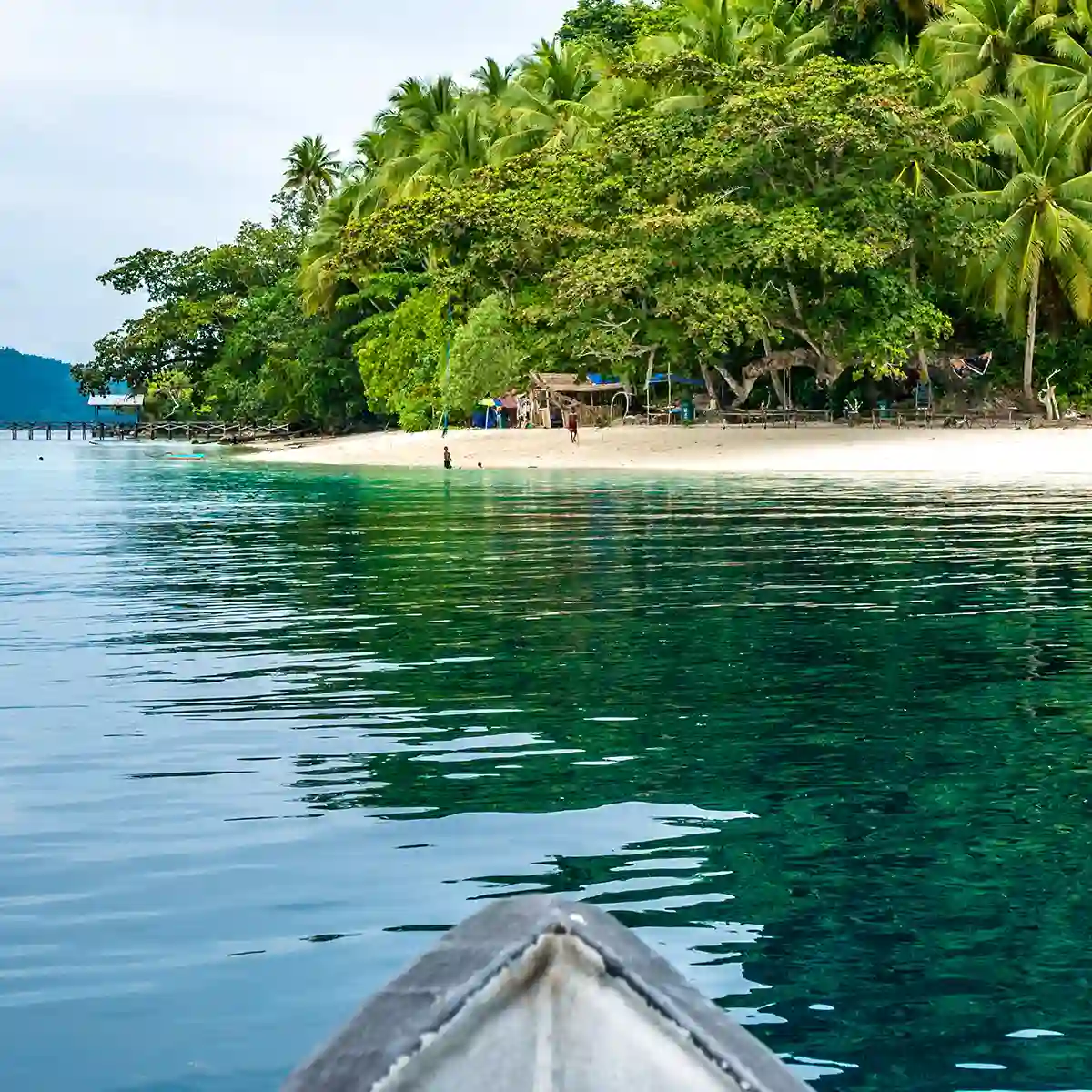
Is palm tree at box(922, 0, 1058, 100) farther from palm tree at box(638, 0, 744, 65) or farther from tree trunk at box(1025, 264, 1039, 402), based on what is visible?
tree trunk at box(1025, 264, 1039, 402)

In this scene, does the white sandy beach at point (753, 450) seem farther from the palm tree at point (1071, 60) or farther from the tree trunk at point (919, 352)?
the palm tree at point (1071, 60)

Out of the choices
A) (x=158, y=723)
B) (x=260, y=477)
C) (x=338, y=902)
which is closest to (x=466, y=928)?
(x=338, y=902)

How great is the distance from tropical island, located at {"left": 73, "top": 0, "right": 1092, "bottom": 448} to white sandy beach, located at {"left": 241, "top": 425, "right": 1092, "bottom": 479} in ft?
7.64

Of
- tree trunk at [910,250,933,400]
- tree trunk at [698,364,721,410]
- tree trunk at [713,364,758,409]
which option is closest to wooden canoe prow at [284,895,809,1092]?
tree trunk at [910,250,933,400]

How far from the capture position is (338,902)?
6.90 m

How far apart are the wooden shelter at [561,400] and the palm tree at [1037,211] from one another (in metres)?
17.9

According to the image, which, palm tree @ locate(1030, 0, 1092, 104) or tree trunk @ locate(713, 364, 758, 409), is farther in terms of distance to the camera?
tree trunk @ locate(713, 364, 758, 409)

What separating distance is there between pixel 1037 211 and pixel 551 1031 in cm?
4999

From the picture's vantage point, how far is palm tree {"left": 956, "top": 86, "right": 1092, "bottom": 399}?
4878 centimetres

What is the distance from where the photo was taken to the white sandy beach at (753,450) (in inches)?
1678

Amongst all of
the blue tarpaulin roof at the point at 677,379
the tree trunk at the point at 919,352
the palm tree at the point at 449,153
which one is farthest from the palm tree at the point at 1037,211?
the palm tree at the point at 449,153

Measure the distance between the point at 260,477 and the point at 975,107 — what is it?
78.0ft

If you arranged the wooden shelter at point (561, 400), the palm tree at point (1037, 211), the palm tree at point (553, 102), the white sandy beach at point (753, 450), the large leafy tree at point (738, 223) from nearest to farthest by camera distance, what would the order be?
1. the white sandy beach at point (753, 450)
2. the large leafy tree at point (738, 223)
3. the palm tree at point (1037, 211)
4. the palm tree at point (553, 102)
5. the wooden shelter at point (561, 400)

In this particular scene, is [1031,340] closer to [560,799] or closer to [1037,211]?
[1037,211]
